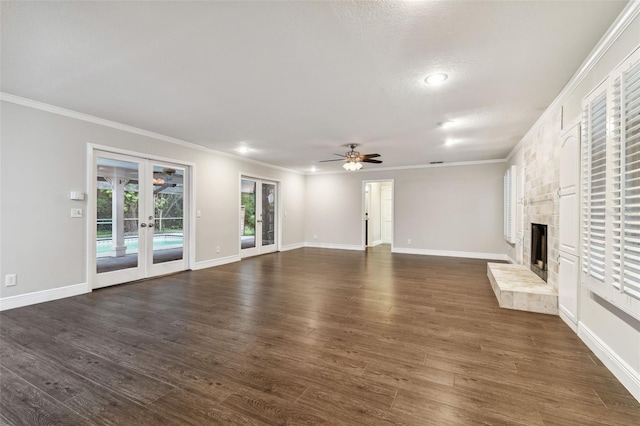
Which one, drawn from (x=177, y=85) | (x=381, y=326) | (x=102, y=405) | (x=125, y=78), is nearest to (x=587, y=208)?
(x=381, y=326)

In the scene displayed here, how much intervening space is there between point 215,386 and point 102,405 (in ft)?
2.20

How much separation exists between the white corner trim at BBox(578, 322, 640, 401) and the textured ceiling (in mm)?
2441

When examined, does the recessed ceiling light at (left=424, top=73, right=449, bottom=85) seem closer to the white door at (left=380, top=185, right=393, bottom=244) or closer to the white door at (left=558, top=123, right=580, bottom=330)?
the white door at (left=558, top=123, right=580, bottom=330)

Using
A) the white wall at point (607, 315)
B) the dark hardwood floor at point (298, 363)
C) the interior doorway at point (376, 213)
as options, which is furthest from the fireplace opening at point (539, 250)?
the interior doorway at point (376, 213)

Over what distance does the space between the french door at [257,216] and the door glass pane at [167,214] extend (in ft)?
5.75

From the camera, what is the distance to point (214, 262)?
616cm

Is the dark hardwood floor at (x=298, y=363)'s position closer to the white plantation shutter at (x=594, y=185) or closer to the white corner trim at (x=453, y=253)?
the white plantation shutter at (x=594, y=185)

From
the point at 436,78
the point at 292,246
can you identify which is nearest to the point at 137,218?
the point at 292,246

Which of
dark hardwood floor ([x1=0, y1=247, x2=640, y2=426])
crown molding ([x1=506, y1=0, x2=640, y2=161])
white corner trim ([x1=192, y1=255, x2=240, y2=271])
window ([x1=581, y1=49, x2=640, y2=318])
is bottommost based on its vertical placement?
dark hardwood floor ([x1=0, y1=247, x2=640, y2=426])

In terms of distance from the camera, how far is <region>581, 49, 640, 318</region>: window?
1.79 metres

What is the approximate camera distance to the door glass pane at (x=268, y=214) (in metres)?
7.97

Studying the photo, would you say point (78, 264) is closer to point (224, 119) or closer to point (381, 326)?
point (224, 119)

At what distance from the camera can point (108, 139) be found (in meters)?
4.29

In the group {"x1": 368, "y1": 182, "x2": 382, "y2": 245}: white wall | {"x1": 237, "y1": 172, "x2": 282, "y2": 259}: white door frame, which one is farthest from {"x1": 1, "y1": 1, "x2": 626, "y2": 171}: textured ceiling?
{"x1": 368, "y1": 182, "x2": 382, "y2": 245}: white wall
